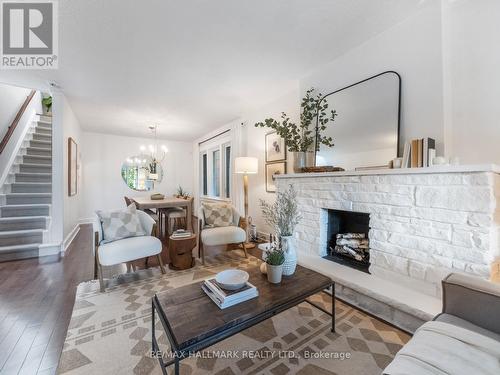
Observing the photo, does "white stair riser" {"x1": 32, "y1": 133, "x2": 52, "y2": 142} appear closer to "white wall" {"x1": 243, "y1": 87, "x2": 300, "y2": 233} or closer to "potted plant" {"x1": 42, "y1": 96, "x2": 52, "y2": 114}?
"potted plant" {"x1": 42, "y1": 96, "x2": 52, "y2": 114}

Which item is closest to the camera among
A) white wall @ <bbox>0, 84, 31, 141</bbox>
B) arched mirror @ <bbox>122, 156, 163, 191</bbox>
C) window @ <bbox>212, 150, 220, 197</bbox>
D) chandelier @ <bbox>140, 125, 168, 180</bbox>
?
white wall @ <bbox>0, 84, 31, 141</bbox>

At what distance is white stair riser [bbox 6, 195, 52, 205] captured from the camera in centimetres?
371

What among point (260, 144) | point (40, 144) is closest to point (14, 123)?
point (40, 144)

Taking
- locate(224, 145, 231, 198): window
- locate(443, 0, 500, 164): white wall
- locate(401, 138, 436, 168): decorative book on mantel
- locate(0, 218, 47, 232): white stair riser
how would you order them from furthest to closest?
locate(224, 145, 231, 198): window → locate(0, 218, 47, 232): white stair riser → locate(401, 138, 436, 168): decorative book on mantel → locate(443, 0, 500, 164): white wall

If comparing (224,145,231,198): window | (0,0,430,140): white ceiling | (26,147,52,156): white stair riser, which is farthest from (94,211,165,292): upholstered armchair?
(26,147,52,156): white stair riser

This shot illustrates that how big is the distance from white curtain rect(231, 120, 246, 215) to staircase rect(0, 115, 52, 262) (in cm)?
313

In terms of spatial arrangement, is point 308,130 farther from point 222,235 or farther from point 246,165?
point 222,235

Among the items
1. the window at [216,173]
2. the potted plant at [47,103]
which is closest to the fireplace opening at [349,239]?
the window at [216,173]

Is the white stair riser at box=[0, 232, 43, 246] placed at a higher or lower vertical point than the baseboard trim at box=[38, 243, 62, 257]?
higher

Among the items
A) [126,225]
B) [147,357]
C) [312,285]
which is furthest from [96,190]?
[312,285]

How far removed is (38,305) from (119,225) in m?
0.94

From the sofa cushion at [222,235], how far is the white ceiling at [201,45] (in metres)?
2.07

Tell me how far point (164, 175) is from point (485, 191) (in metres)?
7.00

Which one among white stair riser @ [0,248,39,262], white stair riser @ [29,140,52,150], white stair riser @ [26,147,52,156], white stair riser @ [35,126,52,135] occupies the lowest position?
white stair riser @ [0,248,39,262]
